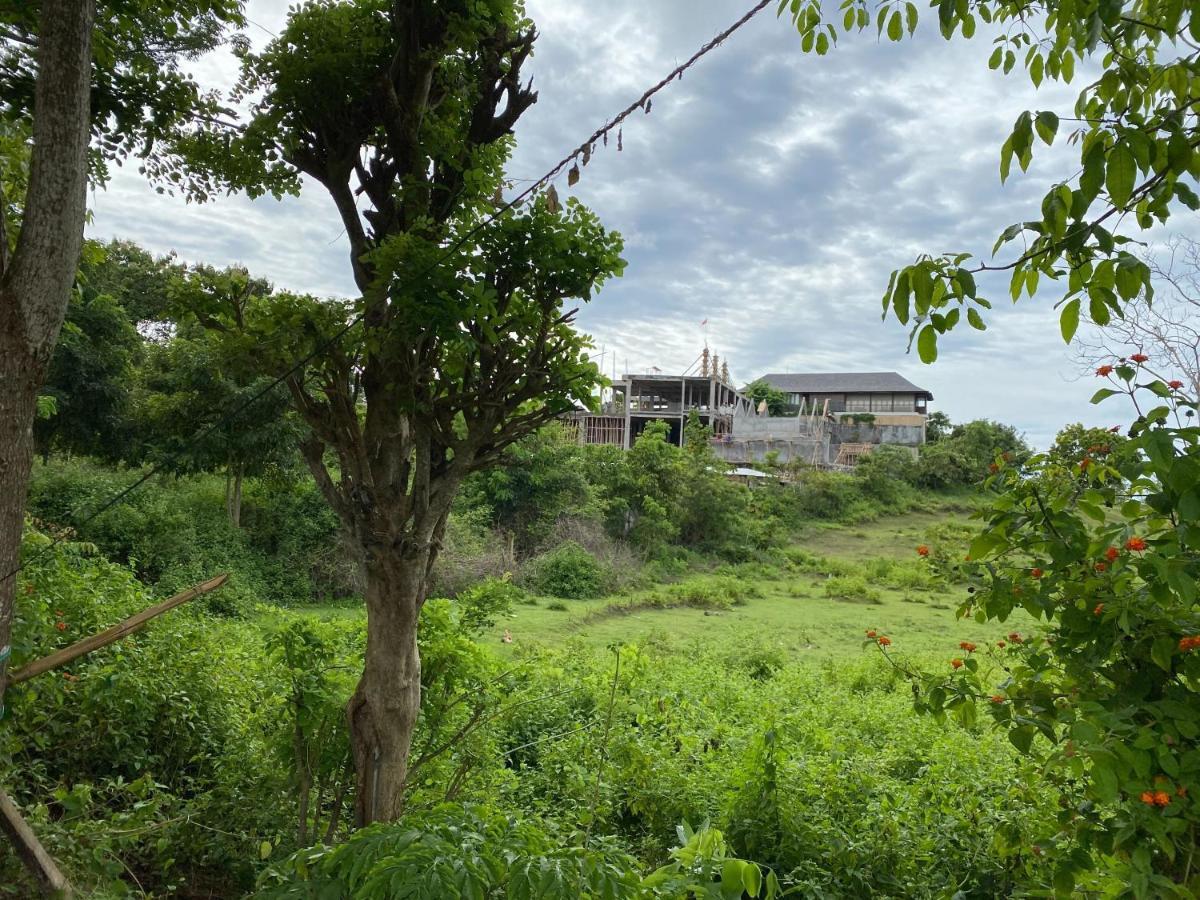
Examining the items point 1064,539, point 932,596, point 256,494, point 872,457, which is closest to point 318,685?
point 1064,539

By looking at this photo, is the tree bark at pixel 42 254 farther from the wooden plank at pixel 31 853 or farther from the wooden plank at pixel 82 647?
the wooden plank at pixel 31 853

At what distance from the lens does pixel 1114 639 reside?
167cm

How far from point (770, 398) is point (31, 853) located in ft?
107

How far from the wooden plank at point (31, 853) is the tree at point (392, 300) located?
89 centimetres

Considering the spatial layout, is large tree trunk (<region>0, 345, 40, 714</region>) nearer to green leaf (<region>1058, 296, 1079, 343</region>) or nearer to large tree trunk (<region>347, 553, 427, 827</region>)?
large tree trunk (<region>347, 553, 427, 827</region>)

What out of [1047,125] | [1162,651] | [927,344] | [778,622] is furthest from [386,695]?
[778,622]

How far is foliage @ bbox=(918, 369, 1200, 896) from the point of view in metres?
1.40

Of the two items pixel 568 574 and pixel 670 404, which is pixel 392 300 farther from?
pixel 670 404

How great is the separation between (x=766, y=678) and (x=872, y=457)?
57.9 ft

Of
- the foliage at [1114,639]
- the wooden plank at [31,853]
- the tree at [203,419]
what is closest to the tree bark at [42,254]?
the wooden plank at [31,853]

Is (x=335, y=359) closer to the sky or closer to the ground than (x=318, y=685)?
closer to the sky

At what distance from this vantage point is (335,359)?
2.59 metres

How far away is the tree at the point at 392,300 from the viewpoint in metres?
2.47

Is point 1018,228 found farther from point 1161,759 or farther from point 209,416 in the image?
point 209,416
